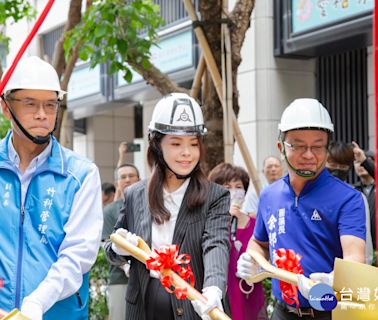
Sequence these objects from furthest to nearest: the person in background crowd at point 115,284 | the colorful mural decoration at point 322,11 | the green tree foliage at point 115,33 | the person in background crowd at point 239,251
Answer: the colorful mural decoration at point 322,11, the green tree foliage at point 115,33, the person in background crowd at point 115,284, the person in background crowd at point 239,251

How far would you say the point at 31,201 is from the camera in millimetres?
3795

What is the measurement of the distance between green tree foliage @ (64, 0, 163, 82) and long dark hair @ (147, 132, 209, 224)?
12.9 ft

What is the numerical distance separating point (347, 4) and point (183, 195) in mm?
8094

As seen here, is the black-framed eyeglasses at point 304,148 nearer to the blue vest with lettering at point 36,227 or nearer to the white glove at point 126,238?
the white glove at point 126,238

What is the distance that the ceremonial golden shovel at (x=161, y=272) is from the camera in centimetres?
354

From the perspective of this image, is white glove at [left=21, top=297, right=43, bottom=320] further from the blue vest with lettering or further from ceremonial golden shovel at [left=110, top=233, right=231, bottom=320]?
ceremonial golden shovel at [left=110, top=233, right=231, bottom=320]

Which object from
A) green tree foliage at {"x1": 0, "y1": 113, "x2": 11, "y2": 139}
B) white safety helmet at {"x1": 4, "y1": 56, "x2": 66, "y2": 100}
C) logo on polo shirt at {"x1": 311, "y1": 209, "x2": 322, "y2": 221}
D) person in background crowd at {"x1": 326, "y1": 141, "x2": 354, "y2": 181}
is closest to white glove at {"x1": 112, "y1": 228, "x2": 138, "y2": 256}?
white safety helmet at {"x1": 4, "y1": 56, "x2": 66, "y2": 100}

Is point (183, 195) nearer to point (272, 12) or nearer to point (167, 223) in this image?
point (167, 223)

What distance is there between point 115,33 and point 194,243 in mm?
4641

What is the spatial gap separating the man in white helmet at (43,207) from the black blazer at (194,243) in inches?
18.6

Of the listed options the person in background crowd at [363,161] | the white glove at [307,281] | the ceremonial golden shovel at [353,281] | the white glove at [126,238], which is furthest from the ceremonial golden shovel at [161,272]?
the person in background crowd at [363,161]

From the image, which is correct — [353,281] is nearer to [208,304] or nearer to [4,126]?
[208,304]

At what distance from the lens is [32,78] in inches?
153

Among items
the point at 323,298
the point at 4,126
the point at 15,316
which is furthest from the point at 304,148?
the point at 4,126
